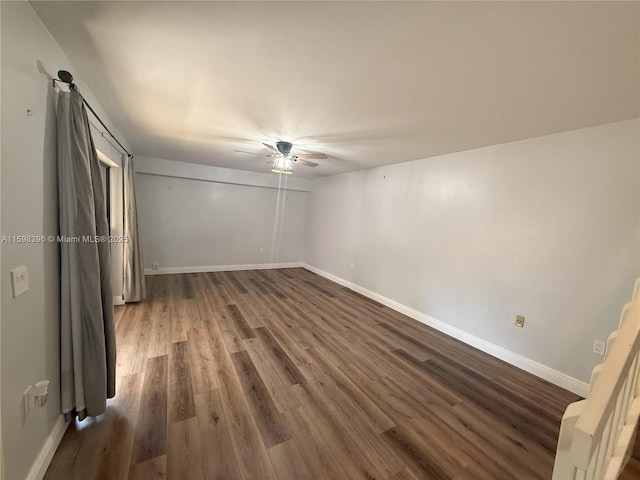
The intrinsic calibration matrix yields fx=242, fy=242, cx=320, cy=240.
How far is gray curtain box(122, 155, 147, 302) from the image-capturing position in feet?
11.2

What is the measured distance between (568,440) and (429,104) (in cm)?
208

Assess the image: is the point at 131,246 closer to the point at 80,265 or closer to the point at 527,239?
the point at 80,265

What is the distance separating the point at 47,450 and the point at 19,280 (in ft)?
3.29

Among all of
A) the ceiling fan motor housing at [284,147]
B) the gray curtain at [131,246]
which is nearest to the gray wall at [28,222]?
the ceiling fan motor housing at [284,147]

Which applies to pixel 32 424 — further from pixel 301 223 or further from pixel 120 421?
pixel 301 223

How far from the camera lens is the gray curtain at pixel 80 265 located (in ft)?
4.63

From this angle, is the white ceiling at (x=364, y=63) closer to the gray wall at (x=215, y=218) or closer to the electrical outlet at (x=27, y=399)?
the electrical outlet at (x=27, y=399)

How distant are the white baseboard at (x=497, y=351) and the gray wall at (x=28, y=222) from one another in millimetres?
3730

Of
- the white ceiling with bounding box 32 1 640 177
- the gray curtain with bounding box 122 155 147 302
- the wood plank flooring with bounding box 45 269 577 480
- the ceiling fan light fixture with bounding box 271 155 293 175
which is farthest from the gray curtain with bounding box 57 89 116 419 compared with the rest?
the gray curtain with bounding box 122 155 147 302

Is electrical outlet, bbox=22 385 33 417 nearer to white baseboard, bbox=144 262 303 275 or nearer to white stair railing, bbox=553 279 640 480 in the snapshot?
white stair railing, bbox=553 279 640 480

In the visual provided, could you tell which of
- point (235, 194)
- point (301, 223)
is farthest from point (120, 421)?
point (301, 223)

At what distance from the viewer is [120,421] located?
165 centimetres

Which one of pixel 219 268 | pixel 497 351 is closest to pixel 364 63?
pixel 497 351

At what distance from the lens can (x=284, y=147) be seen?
10.1 feet
